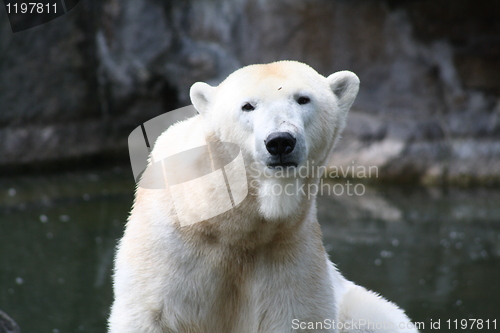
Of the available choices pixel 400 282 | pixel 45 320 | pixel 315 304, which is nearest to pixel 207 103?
pixel 315 304

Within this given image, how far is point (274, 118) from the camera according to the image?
7.71ft

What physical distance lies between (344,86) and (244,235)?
2.62 feet

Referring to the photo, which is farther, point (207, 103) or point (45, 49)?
point (45, 49)

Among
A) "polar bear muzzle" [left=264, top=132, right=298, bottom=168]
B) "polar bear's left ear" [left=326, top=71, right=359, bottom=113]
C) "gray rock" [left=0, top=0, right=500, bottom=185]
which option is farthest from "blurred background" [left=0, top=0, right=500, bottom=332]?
"polar bear muzzle" [left=264, top=132, right=298, bottom=168]

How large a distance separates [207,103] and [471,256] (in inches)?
168

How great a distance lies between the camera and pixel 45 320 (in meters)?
4.55

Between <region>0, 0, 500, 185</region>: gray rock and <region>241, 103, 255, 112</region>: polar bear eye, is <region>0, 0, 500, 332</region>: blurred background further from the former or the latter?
<region>241, 103, 255, 112</region>: polar bear eye

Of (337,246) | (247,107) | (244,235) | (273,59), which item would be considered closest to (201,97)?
(247,107)

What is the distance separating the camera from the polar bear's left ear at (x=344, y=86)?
2754 mm

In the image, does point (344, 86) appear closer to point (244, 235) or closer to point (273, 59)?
point (244, 235)

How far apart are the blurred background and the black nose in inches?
171

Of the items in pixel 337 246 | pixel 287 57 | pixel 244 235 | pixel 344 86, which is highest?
pixel 344 86

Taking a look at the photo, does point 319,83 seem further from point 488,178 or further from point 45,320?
point 488,178

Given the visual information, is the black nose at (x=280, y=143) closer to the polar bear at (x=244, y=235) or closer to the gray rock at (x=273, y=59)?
the polar bear at (x=244, y=235)
